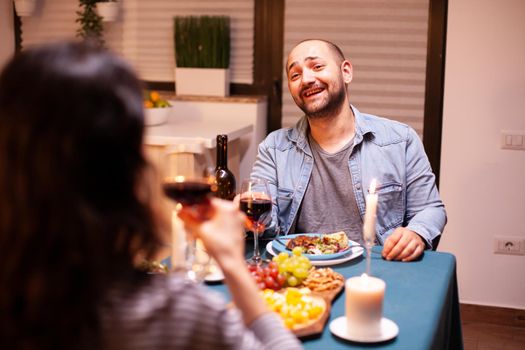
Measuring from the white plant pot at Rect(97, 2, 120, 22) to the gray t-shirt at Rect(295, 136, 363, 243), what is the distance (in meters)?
2.01

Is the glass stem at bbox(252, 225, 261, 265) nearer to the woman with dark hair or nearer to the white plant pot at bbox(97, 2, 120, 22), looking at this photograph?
the woman with dark hair

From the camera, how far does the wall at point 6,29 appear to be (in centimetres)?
430

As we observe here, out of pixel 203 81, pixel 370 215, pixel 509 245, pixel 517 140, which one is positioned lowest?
pixel 509 245

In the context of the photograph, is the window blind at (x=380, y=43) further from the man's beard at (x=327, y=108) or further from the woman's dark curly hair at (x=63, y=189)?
the woman's dark curly hair at (x=63, y=189)

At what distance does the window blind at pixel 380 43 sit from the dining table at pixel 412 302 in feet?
5.88

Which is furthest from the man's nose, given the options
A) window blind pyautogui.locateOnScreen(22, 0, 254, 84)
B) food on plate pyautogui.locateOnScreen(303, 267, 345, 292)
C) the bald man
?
window blind pyautogui.locateOnScreen(22, 0, 254, 84)

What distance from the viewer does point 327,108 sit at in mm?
2555

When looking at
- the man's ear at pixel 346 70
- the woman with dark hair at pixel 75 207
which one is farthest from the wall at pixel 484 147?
the woman with dark hair at pixel 75 207

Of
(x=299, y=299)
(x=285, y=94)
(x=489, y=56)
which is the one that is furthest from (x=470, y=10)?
(x=299, y=299)

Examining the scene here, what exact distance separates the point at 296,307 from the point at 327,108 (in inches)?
46.3


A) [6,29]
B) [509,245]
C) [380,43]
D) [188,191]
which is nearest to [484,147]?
[509,245]

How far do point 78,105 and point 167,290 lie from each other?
27 cm

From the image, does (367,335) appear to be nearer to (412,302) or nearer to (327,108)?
(412,302)

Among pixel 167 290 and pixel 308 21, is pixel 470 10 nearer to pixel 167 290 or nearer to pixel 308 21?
pixel 308 21
